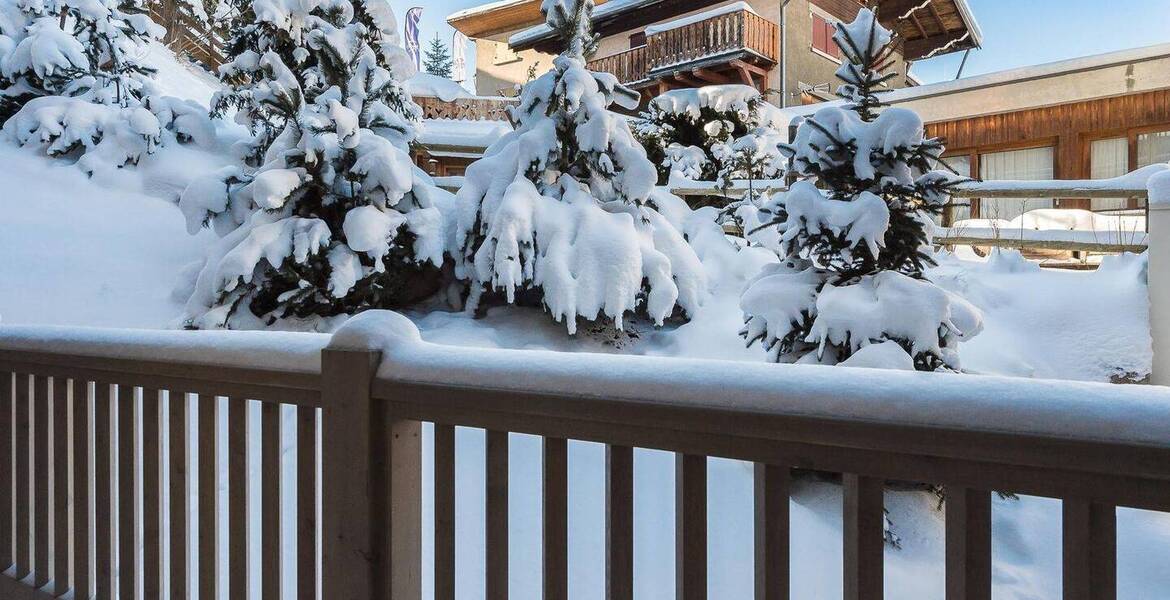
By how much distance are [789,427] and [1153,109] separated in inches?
559

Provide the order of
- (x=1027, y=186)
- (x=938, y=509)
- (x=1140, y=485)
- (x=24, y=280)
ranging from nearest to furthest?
(x=1140, y=485), (x=938, y=509), (x=24, y=280), (x=1027, y=186)

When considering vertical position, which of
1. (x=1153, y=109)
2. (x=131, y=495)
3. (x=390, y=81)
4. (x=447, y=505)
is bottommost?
(x=131, y=495)

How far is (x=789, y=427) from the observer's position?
108 centimetres

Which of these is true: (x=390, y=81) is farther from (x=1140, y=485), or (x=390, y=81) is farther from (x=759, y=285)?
(x=1140, y=485)

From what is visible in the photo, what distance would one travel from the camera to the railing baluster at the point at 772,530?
1.14 meters

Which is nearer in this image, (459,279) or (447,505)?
(447,505)

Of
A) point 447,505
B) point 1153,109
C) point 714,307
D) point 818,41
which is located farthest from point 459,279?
point 818,41

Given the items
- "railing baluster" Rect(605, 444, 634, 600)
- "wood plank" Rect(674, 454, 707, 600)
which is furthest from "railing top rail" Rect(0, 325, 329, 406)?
"wood plank" Rect(674, 454, 707, 600)

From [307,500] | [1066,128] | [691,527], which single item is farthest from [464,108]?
[691,527]

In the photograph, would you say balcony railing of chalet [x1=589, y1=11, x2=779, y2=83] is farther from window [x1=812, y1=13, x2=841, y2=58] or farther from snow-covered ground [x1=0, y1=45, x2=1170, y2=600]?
snow-covered ground [x1=0, y1=45, x2=1170, y2=600]

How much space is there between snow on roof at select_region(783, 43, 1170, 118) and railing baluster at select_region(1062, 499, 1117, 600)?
10.6m

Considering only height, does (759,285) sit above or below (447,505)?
above

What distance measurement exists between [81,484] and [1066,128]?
1492 centimetres

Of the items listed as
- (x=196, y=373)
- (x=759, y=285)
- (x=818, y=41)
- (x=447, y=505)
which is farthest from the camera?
(x=818, y=41)
